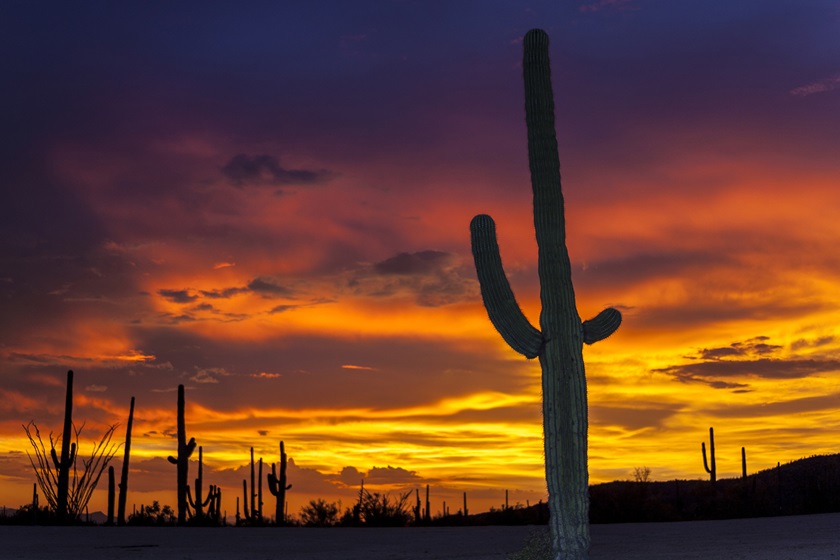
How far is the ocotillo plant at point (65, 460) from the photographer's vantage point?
113 feet

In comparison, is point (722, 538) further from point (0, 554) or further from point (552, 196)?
point (0, 554)

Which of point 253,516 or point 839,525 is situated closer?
point 839,525

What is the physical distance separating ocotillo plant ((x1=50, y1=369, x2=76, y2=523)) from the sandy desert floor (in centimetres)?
876

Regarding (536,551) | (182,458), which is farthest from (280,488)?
(536,551)

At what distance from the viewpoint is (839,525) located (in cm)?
2228

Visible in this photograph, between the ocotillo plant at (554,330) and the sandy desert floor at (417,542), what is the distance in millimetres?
3449

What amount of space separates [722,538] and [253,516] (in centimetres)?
2054

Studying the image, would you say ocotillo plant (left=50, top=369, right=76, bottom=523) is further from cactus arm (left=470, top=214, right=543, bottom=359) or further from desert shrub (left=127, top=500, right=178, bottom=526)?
cactus arm (left=470, top=214, right=543, bottom=359)

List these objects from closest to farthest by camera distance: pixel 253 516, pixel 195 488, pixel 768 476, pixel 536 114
→ pixel 536 114 < pixel 253 516 < pixel 195 488 < pixel 768 476

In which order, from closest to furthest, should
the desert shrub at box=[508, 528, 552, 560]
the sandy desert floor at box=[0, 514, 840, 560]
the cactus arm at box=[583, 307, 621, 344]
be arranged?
1. the cactus arm at box=[583, 307, 621, 344]
2. the desert shrub at box=[508, 528, 552, 560]
3. the sandy desert floor at box=[0, 514, 840, 560]

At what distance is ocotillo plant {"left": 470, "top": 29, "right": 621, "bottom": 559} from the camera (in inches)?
532

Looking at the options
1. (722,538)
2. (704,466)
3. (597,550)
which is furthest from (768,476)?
(597,550)

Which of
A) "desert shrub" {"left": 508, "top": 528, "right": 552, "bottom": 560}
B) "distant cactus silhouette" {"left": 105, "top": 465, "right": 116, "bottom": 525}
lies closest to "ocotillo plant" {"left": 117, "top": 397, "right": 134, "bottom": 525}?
"distant cactus silhouette" {"left": 105, "top": 465, "right": 116, "bottom": 525}

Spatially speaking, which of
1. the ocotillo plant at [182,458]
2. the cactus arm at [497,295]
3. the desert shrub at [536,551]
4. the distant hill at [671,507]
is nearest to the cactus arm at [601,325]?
the cactus arm at [497,295]
